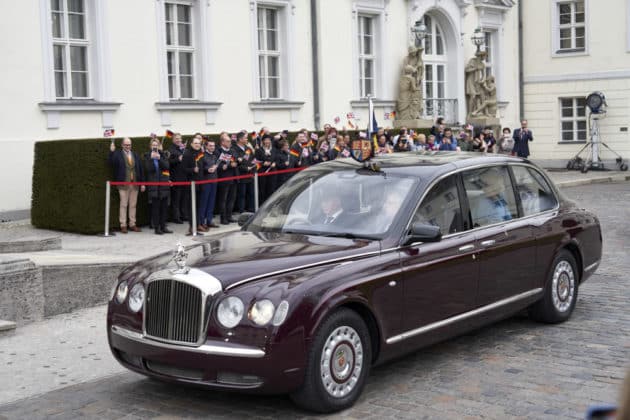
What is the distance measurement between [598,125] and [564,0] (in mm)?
4980

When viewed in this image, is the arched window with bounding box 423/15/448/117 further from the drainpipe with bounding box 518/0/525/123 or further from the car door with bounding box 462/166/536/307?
the car door with bounding box 462/166/536/307

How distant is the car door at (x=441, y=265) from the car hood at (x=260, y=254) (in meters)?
0.41

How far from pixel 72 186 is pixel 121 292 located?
961cm

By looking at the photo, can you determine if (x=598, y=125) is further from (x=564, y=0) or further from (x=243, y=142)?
(x=243, y=142)

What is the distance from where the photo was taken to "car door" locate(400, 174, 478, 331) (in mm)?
6934

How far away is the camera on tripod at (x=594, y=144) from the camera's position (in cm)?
3266

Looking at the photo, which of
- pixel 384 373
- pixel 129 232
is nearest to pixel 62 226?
pixel 129 232

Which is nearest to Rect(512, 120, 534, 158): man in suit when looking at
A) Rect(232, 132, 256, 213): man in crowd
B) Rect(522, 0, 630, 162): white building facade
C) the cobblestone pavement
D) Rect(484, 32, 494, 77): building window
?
Rect(484, 32, 494, 77): building window

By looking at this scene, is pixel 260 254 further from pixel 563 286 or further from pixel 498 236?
pixel 563 286

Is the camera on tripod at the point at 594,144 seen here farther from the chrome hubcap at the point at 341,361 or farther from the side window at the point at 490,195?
the chrome hubcap at the point at 341,361

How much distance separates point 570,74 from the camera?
113ft

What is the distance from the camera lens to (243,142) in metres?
18.0

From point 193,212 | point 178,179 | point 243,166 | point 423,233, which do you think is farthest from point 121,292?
point 243,166

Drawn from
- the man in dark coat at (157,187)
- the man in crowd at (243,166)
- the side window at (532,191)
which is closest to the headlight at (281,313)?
the side window at (532,191)
